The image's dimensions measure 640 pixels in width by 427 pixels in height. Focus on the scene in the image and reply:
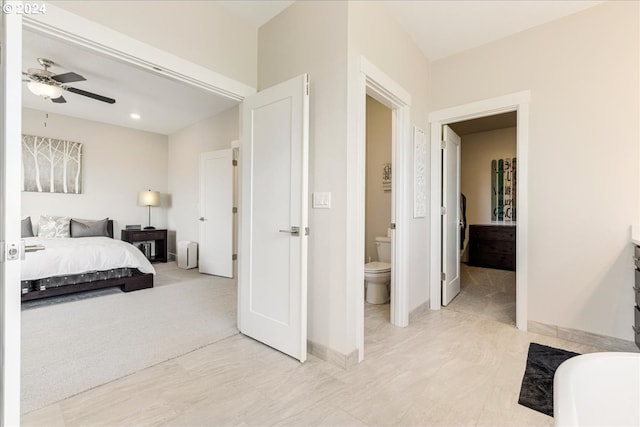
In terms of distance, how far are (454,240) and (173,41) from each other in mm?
3429

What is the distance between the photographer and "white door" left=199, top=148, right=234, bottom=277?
466 cm

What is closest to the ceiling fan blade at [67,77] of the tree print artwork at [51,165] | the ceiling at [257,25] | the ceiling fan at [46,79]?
the ceiling fan at [46,79]

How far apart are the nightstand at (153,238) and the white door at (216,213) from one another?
4.20 feet

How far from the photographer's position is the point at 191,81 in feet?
6.99

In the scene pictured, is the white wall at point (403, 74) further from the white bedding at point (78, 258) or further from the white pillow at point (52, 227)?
the white pillow at point (52, 227)

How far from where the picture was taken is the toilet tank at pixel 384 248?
3570 millimetres

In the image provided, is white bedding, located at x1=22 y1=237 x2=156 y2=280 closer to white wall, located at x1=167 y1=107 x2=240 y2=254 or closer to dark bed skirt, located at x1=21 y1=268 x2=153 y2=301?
dark bed skirt, located at x1=21 y1=268 x2=153 y2=301

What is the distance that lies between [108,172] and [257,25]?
15.3 feet

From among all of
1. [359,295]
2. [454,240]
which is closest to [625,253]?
[454,240]

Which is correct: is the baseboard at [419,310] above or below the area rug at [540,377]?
above

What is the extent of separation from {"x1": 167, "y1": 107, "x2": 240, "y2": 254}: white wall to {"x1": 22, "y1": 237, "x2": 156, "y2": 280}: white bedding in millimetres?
1575

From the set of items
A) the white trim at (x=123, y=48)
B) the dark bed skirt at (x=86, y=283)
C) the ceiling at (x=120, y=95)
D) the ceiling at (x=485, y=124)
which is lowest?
the dark bed skirt at (x=86, y=283)

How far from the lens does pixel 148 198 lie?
5668 millimetres

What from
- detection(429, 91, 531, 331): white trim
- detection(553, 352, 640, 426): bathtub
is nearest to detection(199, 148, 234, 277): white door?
detection(429, 91, 531, 331): white trim
